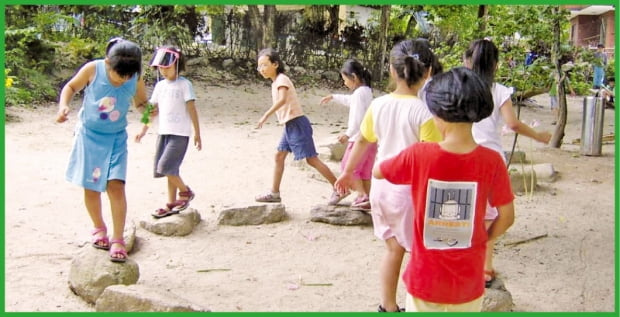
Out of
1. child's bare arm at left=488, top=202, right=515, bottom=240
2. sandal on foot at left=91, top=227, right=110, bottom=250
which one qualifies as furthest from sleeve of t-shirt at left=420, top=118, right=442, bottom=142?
sandal on foot at left=91, top=227, right=110, bottom=250

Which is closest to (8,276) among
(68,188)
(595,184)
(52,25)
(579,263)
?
(68,188)

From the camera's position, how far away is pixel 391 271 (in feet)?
11.0

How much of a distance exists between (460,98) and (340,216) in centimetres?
325

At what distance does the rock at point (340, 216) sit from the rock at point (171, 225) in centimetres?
104

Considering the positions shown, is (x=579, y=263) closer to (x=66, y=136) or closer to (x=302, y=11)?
(x=66, y=136)

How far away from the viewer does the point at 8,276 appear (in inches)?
161

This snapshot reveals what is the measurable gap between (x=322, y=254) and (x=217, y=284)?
3.16ft

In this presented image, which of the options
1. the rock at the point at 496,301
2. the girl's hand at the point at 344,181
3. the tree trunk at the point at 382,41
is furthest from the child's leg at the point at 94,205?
the tree trunk at the point at 382,41

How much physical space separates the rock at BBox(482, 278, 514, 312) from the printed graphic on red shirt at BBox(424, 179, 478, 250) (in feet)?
3.97

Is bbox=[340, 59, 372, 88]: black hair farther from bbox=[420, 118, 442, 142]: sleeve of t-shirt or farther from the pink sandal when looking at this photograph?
bbox=[420, 118, 442, 142]: sleeve of t-shirt

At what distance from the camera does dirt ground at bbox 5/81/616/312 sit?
13.2 feet

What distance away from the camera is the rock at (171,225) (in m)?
5.14

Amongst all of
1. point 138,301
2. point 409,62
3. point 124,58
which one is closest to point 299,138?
point 124,58

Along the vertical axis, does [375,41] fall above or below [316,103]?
above
